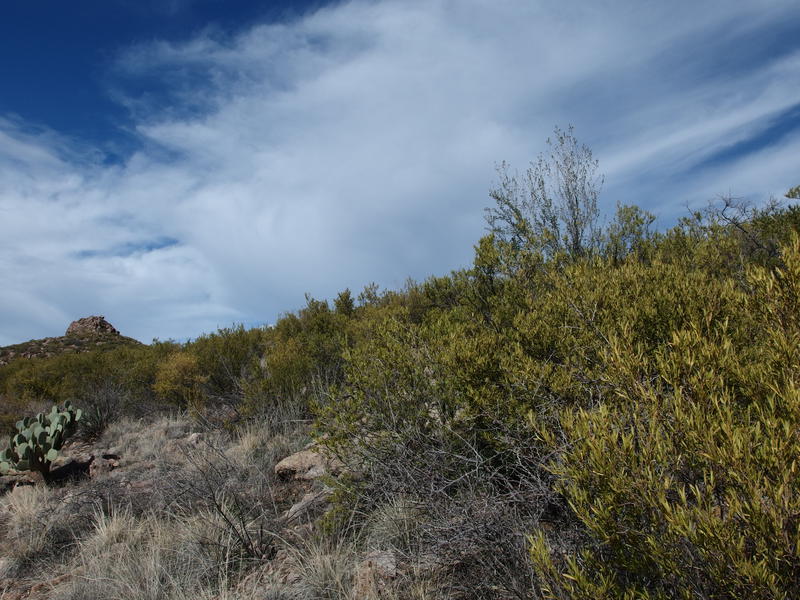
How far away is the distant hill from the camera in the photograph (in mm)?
29569

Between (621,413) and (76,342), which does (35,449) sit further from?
(76,342)

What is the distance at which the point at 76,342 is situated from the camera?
33062mm

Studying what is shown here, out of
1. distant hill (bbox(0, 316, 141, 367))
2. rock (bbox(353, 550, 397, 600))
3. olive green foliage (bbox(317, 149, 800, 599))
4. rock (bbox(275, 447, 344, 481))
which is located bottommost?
rock (bbox(353, 550, 397, 600))

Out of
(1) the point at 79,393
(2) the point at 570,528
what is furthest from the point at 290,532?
(1) the point at 79,393

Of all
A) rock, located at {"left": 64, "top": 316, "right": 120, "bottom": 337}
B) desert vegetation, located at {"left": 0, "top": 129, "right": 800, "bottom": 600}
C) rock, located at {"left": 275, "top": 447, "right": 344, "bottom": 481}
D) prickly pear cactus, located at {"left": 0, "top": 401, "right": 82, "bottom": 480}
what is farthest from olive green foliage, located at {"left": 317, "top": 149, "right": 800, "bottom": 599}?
rock, located at {"left": 64, "top": 316, "right": 120, "bottom": 337}

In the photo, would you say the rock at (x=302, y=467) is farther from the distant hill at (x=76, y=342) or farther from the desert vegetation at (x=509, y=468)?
the distant hill at (x=76, y=342)

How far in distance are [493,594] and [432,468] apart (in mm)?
865

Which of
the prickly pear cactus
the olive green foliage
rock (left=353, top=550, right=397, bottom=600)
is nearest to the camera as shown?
the olive green foliage

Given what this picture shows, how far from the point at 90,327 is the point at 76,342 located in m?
4.46

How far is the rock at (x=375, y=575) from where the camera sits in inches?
117

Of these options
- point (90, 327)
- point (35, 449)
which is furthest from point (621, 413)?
point (90, 327)

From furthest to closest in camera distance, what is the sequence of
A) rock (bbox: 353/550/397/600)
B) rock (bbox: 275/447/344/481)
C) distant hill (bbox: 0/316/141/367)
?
distant hill (bbox: 0/316/141/367)
rock (bbox: 275/447/344/481)
rock (bbox: 353/550/397/600)

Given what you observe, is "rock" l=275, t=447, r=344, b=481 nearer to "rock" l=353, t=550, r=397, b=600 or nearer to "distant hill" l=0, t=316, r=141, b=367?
"rock" l=353, t=550, r=397, b=600

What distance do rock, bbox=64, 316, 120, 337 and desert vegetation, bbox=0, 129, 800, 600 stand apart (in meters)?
34.1
